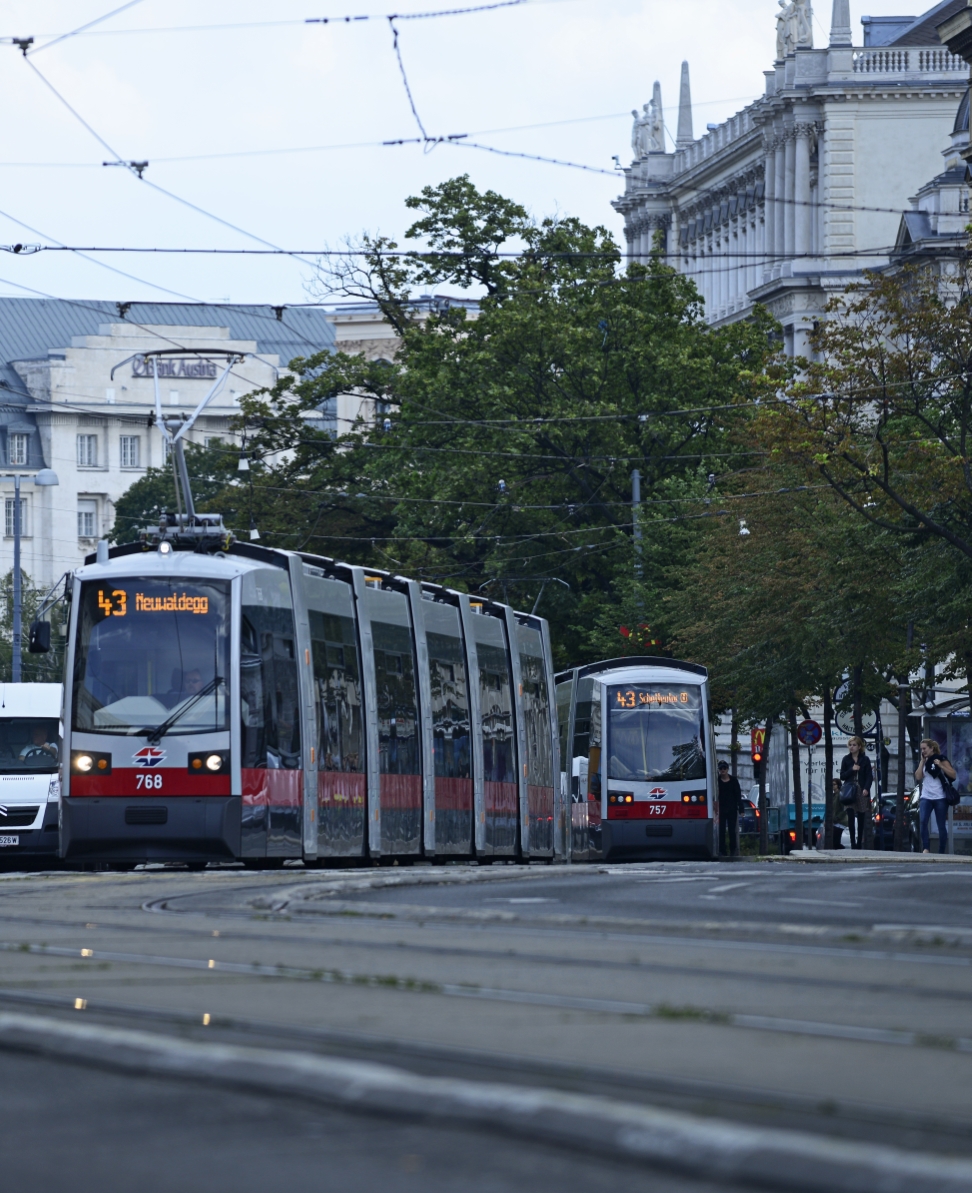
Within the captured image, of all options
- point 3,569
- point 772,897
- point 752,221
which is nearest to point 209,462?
point 752,221

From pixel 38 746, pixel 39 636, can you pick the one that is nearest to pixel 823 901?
pixel 39 636

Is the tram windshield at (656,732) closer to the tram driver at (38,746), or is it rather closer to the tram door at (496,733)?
the tram door at (496,733)

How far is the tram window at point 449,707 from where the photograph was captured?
26.1m

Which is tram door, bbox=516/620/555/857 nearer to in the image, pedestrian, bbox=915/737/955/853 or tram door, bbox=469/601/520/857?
tram door, bbox=469/601/520/857

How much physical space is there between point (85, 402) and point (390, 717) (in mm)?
103593

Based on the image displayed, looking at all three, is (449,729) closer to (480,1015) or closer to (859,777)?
(859,777)

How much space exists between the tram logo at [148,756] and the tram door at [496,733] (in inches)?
268

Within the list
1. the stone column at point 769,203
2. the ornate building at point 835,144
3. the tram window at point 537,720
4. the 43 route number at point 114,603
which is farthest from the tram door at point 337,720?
the stone column at point 769,203

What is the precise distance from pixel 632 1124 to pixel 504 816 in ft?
77.2

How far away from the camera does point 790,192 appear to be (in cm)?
8750

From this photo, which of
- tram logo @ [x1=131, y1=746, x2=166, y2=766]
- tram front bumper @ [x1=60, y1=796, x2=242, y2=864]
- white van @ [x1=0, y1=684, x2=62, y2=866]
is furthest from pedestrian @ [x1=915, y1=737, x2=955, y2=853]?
tram logo @ [x1=131, y1=746, x2=166, y2=766]

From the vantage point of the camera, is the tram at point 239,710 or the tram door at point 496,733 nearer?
the tram at point 239,710

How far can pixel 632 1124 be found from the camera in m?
5.15

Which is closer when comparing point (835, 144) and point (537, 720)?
point (537, 720)
